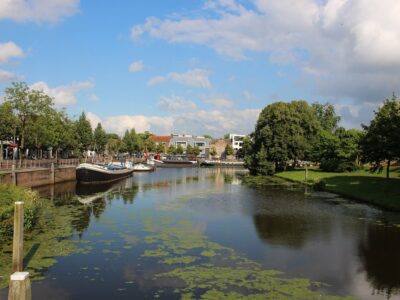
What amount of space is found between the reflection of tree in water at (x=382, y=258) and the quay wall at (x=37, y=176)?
1299 inches

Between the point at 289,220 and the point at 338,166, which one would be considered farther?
the point at 338,166

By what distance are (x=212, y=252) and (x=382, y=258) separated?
859 cm

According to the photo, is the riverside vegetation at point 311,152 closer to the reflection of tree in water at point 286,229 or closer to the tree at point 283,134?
the tree at point 283,134

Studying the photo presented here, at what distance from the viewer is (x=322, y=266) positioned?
19766 mm

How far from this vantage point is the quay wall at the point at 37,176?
4367cm

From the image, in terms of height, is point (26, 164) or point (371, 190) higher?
point (26, 164)

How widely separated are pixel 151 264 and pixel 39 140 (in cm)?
5353

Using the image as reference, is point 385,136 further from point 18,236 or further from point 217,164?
point 217,164

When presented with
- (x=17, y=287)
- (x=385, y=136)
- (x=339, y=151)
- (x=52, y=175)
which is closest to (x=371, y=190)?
(x=385, y=136)

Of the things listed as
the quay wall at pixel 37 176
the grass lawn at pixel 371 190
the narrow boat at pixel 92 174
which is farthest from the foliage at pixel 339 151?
the quay wall at pixel 37 176

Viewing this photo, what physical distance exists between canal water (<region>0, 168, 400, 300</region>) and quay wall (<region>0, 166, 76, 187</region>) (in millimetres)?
9286

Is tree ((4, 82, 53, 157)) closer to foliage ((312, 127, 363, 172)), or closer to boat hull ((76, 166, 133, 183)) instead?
boat hull ((76, 166, 133, 183))

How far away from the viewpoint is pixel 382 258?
2131 cm

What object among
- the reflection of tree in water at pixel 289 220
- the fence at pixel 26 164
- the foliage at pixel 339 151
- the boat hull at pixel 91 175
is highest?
the foliage at pixel 339 151
